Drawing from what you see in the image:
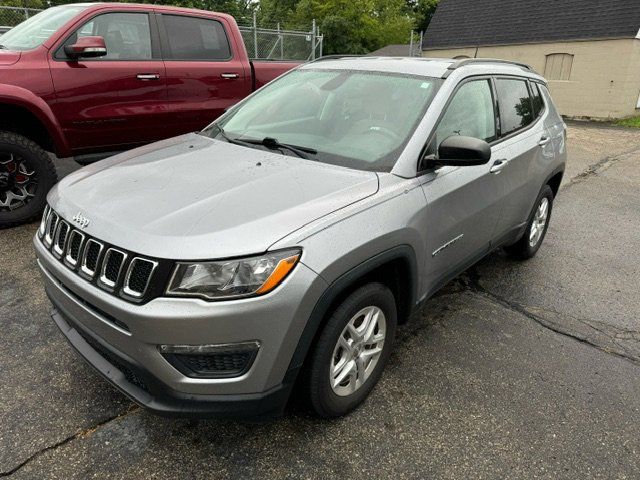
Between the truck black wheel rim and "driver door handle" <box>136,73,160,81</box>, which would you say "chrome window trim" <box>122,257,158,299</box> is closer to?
the truck black wheel rim

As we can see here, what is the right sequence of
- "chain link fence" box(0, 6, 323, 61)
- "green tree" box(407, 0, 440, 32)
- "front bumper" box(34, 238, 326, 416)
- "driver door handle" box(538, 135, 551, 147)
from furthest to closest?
"green tree" box(407, 0, 440, 32) → "chain link fence" box(0, 6, 323, 61) → "driver door handle" box(538, 135, 551, 147) → "front bumper" box(34, 238, 326, 416)

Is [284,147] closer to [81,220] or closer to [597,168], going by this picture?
[81,220]

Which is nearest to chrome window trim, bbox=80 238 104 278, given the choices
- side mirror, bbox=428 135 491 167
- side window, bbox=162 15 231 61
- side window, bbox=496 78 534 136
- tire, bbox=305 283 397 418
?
tire, bbox=305 283 397 418

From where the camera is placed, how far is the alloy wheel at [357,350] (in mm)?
2285

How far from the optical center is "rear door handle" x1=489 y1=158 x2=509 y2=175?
322cm

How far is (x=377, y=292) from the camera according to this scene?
2320 mm

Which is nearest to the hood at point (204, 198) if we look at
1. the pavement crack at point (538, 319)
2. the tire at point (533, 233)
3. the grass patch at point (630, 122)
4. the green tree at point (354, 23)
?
the pavement crack at point (538, 319)

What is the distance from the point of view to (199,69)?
5.36m

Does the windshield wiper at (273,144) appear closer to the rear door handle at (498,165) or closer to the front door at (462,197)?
A: the front door at (462,197)

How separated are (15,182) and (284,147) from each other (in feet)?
10.1

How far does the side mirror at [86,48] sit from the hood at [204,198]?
2.10 meters

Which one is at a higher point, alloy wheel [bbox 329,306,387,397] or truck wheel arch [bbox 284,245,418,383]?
truck wheel arch [bbox 284,245,418,383]

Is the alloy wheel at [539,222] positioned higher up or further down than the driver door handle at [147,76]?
further down

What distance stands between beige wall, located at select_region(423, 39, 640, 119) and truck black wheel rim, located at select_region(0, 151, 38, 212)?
16551 mm
